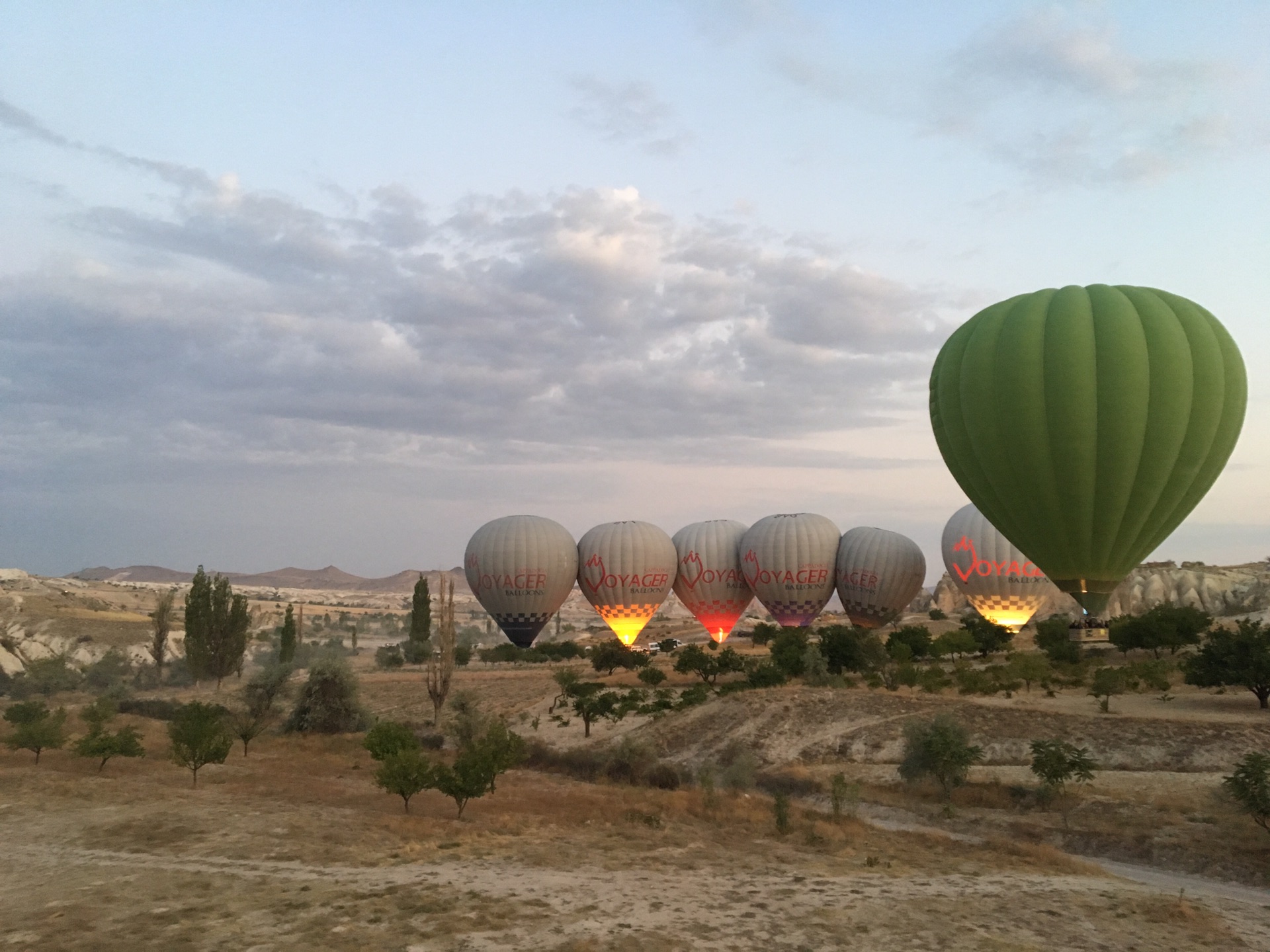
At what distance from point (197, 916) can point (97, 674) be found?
6479cm

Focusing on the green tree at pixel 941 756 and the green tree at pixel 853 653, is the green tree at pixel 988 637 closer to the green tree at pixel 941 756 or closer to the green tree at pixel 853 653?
the green tree at pixel 853 653

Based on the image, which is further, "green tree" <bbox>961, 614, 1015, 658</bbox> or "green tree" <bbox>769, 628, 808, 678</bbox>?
→ "green tree" <bbox>961, 614, 1015, 658</bbox>

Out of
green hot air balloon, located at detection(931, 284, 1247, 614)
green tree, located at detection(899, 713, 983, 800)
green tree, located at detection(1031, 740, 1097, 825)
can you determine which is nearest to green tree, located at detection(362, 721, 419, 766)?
green tree, located at detection(899, 713, 983, 800)

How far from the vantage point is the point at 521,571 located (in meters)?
Result: 68.6

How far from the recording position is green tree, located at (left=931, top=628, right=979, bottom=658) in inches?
2311

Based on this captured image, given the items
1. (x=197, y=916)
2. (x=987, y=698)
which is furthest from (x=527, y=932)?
(x=987, y=698)

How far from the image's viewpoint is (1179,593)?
96.0 meters

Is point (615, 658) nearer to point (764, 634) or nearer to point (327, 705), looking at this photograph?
point (764, 634)

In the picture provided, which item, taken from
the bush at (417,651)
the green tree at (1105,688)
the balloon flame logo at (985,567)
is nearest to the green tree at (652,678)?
the green tree at (1105,688)

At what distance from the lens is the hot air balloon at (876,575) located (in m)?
68.8

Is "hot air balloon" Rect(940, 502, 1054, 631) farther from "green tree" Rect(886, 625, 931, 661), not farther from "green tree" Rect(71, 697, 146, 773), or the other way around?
"green tree" Rect(71, 697, 146, 773)

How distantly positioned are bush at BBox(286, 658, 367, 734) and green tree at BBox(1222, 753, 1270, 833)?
124 feet

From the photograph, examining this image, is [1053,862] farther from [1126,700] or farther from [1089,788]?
[1126,700]

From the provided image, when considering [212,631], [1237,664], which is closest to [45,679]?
[212,631]
